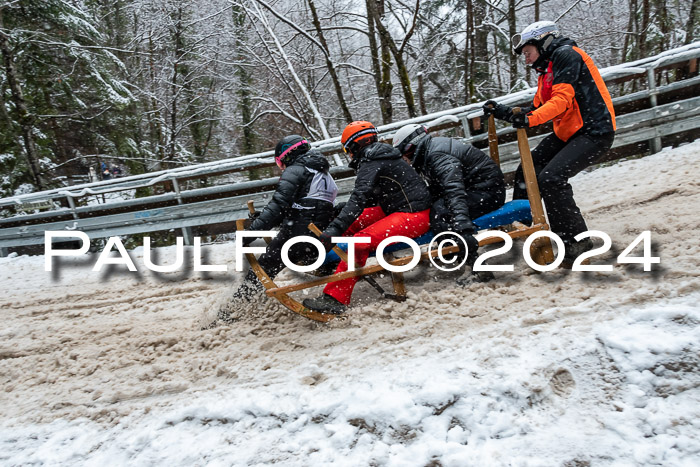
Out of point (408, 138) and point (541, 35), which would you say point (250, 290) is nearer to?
point (408, 138)

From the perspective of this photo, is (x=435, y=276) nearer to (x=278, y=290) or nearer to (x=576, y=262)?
(x=576, y=262)

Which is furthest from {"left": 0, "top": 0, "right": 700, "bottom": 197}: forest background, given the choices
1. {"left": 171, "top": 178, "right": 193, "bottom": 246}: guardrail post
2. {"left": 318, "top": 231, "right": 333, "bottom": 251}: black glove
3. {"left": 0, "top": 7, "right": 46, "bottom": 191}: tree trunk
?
{"left": 318, "top": 231, "right": 333, "bottom": 251}: black glove

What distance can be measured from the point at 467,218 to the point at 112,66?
1396 cm

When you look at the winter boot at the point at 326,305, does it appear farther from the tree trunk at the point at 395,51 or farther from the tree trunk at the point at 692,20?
the tree trunk at the point at 692,20

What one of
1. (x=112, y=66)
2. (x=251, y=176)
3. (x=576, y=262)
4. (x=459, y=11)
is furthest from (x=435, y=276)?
(x=112, y=66)

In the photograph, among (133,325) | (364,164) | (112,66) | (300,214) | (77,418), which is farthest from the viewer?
(112,66)

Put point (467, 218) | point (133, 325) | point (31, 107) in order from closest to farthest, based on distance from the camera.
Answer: point (467, 218) < point (133, 325) < point (31, 107)

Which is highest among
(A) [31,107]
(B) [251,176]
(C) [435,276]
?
(A) [31,107]

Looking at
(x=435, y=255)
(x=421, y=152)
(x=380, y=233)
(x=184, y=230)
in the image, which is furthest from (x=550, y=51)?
(x=184, y=230)

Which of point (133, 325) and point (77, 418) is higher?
point (133, 325)

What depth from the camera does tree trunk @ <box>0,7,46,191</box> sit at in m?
11.3

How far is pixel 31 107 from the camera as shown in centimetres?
1262

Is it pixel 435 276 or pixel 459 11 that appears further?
pixel 459 11

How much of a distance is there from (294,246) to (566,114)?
263 centimetres
